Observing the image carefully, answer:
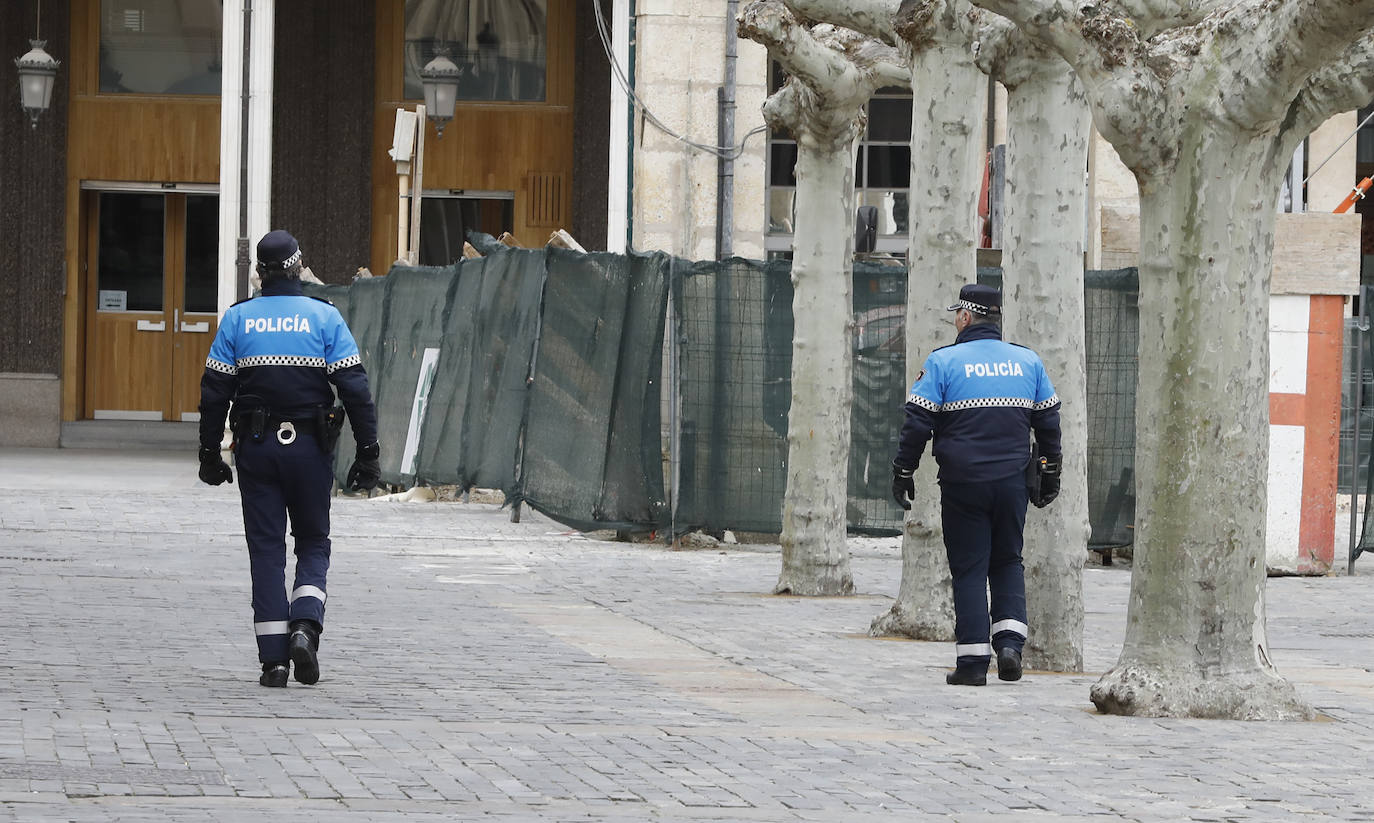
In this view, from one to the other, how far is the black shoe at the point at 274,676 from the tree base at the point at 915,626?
A: 365 cm

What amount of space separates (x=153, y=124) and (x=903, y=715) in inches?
1028

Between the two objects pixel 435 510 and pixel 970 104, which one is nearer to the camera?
pixel 970 104

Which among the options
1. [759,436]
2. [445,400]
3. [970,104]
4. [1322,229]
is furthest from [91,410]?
[970,104]

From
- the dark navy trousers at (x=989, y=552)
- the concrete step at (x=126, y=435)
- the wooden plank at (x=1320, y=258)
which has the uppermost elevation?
the wooden plank at (x=1320, y=258)

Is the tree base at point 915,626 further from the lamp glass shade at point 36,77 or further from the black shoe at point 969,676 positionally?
the lamp glass shade at point 36,77

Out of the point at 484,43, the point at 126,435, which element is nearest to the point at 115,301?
the point at 126,435

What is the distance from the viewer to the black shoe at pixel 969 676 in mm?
9781

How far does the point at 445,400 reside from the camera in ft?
69.3

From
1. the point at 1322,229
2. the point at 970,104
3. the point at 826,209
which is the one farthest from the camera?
the point at 1322,229

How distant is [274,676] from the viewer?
29.7 feet

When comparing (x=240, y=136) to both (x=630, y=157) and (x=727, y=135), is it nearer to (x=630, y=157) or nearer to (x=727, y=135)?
(x=630, y=157)

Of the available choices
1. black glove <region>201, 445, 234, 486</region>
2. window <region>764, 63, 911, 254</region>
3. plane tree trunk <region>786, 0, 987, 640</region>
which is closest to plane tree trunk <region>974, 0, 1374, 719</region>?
plane tree trunk <region>786, 0, 987, 640</region>

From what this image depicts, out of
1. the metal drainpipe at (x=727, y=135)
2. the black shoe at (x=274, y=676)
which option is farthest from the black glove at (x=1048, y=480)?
the metal drainpipe at (x=727, y=135)

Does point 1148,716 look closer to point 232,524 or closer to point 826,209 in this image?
point 826,209
